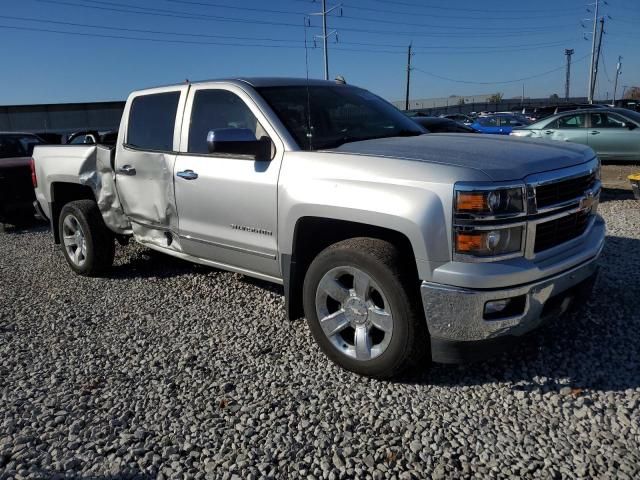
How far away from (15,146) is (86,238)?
5.48 m

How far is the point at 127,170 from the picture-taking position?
4.94 meters

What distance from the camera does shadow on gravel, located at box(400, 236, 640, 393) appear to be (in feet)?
10.6

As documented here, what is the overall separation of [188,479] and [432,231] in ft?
5.56

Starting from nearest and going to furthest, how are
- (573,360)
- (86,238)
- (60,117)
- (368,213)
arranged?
(368,213)
(573,360)
(86,238)
(60,117)

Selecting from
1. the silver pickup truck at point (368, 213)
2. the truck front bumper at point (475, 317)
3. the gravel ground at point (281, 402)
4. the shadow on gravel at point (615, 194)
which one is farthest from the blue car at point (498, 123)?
the truck front bumper at point (475, 317)

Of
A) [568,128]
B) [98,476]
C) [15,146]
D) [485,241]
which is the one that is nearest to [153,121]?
[98,476]

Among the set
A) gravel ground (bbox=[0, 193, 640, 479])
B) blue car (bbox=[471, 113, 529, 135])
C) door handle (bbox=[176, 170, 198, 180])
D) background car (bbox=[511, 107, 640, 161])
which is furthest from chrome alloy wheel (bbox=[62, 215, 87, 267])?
blue car (bbox=[471, 113, 529, 135])

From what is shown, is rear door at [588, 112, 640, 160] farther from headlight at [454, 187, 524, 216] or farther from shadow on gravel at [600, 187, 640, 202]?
headlight at [454, 187, 524, 216]

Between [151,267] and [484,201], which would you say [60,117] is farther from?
[484,201]

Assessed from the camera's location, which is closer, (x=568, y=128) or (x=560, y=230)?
(x=560, y=230)

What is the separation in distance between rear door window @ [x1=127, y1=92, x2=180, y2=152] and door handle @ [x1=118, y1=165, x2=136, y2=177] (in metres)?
0.20

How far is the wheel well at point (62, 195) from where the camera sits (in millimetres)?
6016

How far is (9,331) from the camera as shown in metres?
4.42

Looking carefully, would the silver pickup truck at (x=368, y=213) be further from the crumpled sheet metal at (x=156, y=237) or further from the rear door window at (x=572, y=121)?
the rear door window at (x=572, y=121)
